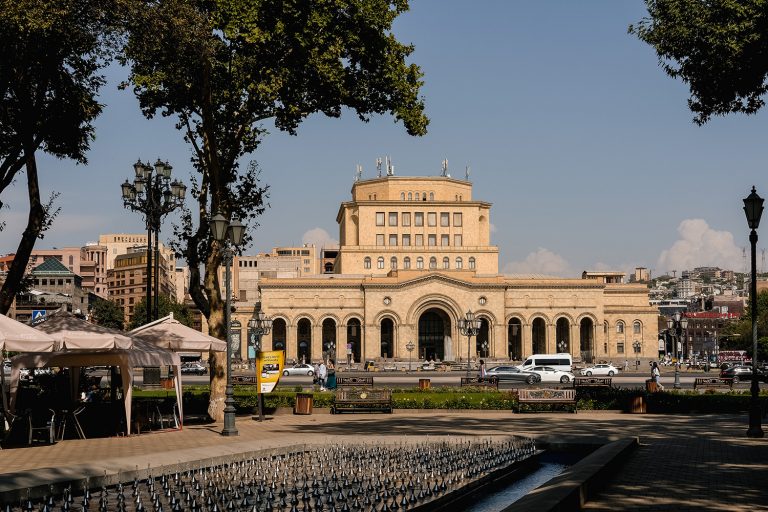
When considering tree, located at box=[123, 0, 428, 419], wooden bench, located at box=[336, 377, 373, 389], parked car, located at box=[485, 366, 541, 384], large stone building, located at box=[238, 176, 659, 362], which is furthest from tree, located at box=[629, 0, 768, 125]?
large stone building, located at box=[238, 176, 659, 362]

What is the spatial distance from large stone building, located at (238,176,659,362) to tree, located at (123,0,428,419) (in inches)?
2681

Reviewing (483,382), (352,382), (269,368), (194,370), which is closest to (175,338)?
(269,368)

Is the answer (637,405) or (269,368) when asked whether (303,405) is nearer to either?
(269,368)

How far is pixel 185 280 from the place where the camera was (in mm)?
190625

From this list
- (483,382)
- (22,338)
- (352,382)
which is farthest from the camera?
(483,382)

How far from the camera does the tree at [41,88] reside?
18942 mm

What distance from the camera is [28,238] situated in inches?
832

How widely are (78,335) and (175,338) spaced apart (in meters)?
4.14

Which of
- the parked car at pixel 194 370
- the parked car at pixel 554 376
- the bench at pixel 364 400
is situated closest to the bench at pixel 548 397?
the bench at pixel 364 400

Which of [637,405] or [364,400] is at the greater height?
[364,400]

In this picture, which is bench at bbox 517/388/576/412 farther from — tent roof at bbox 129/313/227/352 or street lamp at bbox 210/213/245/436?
street lamp at bbox 210/213/245/436

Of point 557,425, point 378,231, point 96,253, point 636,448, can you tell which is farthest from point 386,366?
point 96,253

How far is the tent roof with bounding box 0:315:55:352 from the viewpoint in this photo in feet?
57.0

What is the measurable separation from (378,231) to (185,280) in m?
94.6
